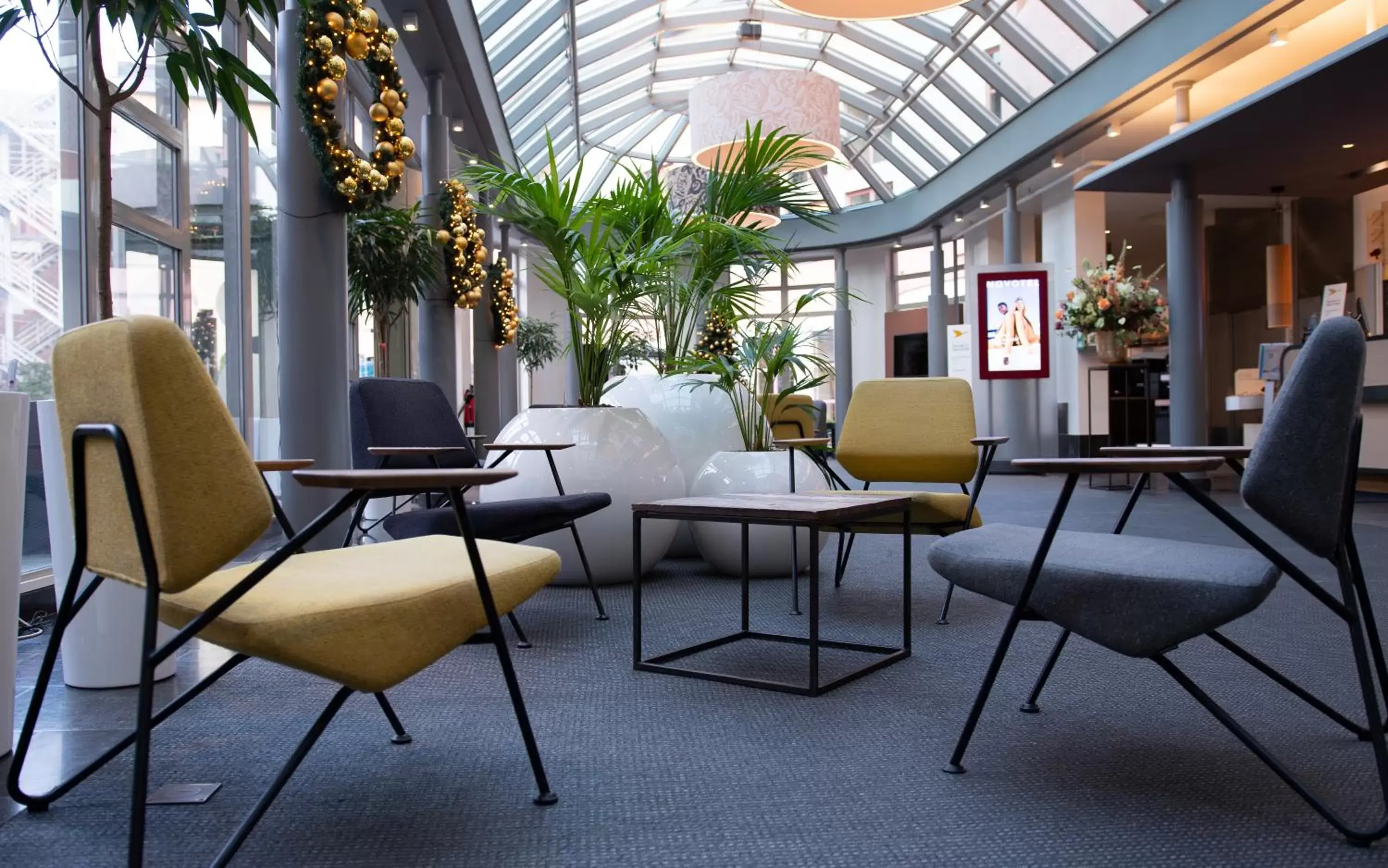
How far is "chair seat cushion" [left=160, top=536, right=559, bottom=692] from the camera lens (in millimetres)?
1399

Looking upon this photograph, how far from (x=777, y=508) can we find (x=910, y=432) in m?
1.55

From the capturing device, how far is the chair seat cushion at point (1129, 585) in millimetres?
1619

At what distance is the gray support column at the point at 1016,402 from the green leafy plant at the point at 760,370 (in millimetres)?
8756

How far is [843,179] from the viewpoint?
1852 centimetres

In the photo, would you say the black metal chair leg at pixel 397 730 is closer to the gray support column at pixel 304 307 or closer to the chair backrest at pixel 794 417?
the gray support column at pixel 304 307

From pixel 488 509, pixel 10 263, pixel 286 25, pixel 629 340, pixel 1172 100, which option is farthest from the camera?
pixel 1172 100

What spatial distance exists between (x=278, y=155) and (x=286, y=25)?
601 mm

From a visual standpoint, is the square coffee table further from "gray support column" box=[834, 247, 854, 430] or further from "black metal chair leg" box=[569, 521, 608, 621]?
"gray support column" box=[834, 247, 854, 430]

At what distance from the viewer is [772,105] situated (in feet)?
27.5

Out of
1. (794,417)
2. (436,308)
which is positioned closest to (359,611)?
(794,417)

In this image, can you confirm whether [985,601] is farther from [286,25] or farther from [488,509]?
[286,25]

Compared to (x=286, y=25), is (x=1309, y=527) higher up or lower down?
lower down

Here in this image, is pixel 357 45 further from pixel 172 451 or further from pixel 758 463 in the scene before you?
pixel 172 451

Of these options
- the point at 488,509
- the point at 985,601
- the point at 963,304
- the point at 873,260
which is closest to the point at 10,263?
the point at 488,509
